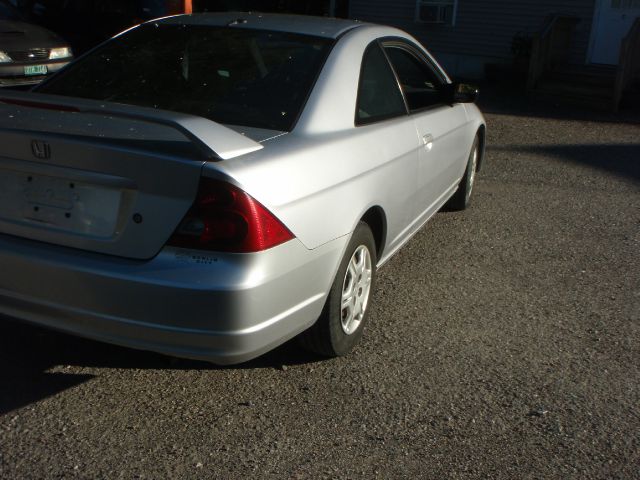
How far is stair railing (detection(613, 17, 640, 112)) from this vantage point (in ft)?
42.7

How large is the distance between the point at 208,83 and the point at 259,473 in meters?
1.97

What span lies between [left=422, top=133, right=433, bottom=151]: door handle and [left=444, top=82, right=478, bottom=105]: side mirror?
0.59 m

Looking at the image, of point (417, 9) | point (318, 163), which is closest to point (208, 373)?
point (318, 163)

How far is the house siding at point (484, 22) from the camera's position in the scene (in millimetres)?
15325

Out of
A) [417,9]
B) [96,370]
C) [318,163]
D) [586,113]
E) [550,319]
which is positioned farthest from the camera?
[417,9]

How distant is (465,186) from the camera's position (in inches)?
266

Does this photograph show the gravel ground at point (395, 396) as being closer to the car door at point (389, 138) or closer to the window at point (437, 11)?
the car door at point (389, 138)

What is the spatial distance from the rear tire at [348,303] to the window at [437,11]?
14.0 m

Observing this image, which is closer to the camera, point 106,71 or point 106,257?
point 106,257

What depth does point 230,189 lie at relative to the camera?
3033mm

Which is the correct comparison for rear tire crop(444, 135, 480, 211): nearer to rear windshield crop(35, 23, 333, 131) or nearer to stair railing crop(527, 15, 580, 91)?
rear windshield crop(35, 23, 333, 131)

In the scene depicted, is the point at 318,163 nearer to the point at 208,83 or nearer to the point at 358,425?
the point at 208,83

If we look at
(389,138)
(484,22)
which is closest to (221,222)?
(389,138)

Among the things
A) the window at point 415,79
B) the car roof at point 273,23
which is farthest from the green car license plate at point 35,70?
the window at point 415,79
